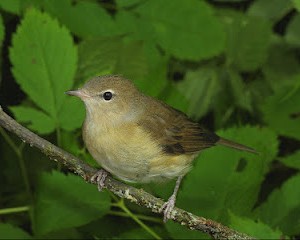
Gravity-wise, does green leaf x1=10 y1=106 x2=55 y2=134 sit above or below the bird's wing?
below

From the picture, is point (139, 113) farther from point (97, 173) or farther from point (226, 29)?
point (226, 29)

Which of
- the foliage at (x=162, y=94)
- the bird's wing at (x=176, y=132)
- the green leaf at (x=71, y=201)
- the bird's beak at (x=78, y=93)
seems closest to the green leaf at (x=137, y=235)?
the foliage at (x=162, y=94)

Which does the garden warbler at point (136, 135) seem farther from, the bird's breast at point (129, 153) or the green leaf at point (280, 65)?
the green leaf at point (280, 65)

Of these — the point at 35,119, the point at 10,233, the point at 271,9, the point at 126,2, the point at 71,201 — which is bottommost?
the point at 10,233

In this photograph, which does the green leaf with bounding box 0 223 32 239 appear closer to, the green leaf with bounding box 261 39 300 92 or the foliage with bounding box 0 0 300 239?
the foliage with bounding box 0 0 300 239

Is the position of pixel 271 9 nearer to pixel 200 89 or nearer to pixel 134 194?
pixel 200 89

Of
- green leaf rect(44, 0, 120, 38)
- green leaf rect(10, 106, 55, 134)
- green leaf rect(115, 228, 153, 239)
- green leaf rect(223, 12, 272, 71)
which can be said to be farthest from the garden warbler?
green leaf rect(223, 12, 272, 71)

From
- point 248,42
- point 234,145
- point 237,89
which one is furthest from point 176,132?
point 248,42
